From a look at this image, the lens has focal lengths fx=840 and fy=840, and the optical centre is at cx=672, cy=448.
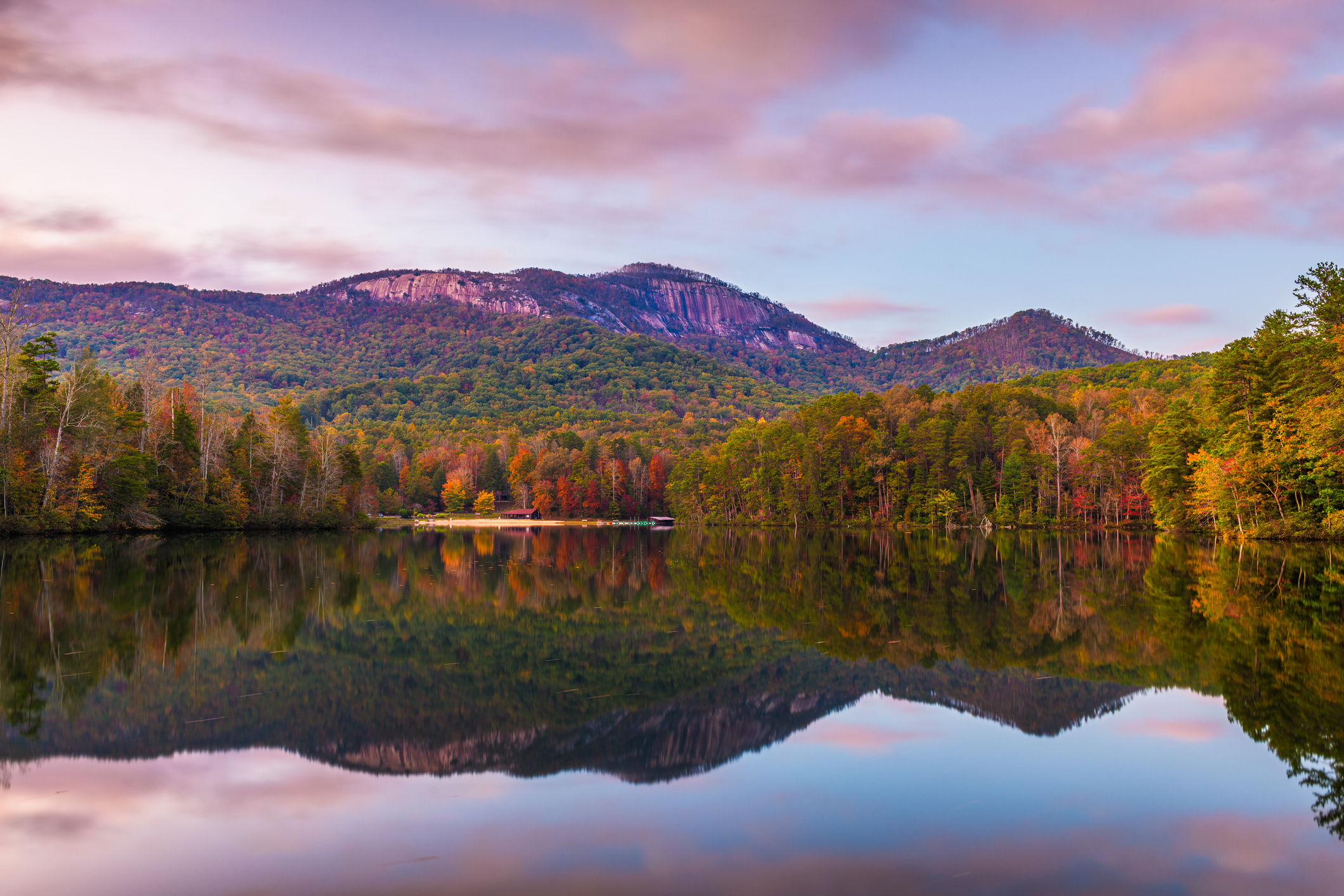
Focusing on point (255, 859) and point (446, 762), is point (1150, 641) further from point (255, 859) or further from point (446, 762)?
point (255, 859)

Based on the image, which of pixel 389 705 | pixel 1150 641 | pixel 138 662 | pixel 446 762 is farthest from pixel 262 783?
pixel 1150 641

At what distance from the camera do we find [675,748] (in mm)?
8516

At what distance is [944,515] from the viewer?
79438 millimetres

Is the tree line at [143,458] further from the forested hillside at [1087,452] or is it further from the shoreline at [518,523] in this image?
the forested hillside at [1087,452]

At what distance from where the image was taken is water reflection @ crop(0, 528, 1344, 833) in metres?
8.74

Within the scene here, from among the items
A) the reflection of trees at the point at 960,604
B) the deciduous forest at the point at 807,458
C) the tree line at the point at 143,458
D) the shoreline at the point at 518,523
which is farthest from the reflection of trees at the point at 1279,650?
the shoreline at the point at 518,523

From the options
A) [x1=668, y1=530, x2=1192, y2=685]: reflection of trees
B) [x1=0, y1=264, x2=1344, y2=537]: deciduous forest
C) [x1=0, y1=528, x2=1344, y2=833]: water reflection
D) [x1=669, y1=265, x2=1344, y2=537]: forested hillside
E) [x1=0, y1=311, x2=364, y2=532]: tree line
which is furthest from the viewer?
[x1=0, y1=311, x2=364, y2=532]: tree line

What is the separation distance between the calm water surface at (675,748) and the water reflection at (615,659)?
78mm

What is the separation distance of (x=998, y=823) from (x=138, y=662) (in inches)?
462

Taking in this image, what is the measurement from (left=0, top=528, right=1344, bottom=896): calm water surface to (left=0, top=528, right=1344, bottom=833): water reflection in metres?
0.08

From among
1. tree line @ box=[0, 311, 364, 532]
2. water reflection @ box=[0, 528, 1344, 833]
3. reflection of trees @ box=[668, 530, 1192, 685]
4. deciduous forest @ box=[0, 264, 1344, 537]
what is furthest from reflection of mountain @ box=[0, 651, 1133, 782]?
tree line @ box=[0, 311, 364, 532]

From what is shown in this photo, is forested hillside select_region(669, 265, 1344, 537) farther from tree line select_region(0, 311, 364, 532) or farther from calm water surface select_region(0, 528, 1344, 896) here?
tree line select_region(0, 311, 364, 532)

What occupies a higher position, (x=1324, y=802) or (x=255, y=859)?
(x=1324, y=802)

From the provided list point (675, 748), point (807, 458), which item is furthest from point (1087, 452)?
point (675, 748)
